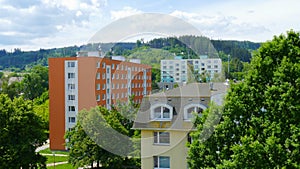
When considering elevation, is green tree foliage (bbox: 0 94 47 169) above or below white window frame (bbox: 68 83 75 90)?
below

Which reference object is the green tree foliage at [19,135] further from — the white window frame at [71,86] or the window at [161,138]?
the white window frame at [71,86]

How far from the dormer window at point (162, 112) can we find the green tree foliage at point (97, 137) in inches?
91.0

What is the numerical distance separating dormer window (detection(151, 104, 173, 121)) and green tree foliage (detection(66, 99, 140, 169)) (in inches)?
91.0

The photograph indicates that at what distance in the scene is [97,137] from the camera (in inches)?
513

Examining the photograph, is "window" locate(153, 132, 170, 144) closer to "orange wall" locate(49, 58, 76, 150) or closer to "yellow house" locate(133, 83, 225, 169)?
"yellow house" locate(133, 83, 225, 169)

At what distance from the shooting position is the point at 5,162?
1039cm

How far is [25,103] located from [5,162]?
2.04 m

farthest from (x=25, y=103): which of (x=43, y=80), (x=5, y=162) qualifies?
(x=43, y=80)

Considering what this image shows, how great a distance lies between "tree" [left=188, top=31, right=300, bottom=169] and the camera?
5.29m

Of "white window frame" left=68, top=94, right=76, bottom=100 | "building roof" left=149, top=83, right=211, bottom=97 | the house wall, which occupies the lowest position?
the house wall

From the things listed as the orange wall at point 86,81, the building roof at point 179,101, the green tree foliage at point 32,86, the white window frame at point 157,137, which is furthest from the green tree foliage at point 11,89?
the white window frame at point 157,137

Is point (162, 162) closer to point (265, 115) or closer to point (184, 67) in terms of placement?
point (184, 67)

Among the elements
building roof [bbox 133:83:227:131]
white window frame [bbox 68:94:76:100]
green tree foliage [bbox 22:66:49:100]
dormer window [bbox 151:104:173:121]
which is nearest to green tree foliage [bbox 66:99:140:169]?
building roof [bbox 133:83:227:131]

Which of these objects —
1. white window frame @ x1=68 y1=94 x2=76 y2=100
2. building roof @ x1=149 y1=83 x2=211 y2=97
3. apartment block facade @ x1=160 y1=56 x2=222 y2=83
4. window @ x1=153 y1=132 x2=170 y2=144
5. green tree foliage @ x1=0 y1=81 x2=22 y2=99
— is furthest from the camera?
green tree foliage @ x1=0 y1=81 x2=22 y2=99
